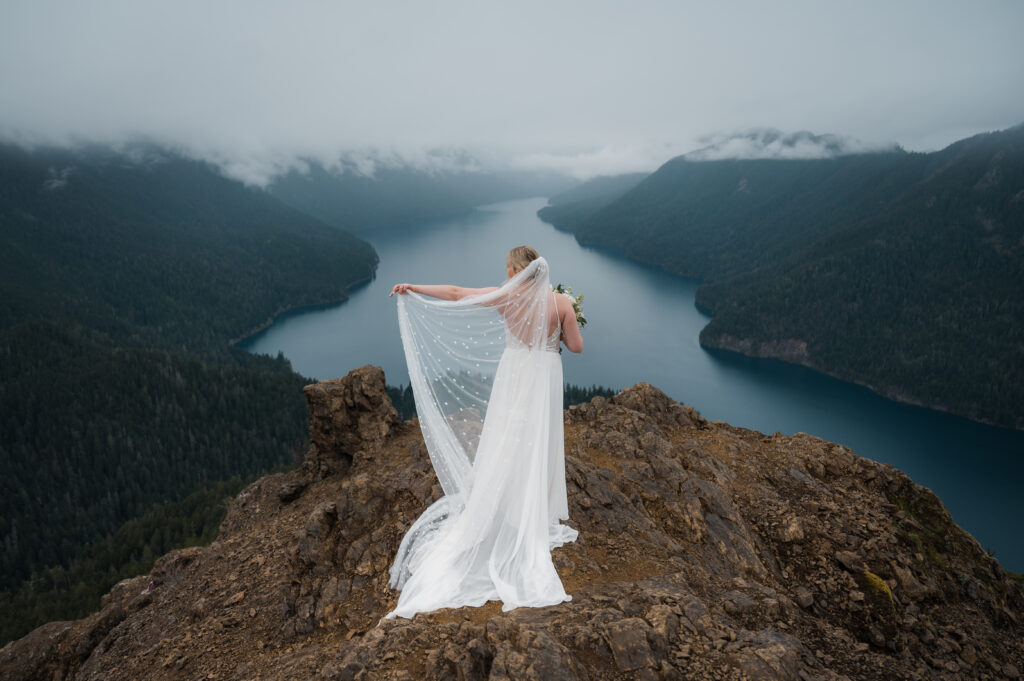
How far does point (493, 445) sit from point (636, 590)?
7.38ft

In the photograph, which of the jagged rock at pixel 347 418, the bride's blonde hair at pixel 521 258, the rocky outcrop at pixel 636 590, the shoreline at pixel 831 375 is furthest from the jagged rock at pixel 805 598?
the shoreline at pixel 831 375

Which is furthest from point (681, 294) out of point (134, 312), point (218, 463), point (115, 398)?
point (134, 312)

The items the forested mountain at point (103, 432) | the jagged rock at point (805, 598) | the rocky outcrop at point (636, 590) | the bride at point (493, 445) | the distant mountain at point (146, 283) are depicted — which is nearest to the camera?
the rocky outcrop at point (636, 590)

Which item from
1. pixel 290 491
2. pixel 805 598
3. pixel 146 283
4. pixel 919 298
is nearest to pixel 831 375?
pixel 919 298

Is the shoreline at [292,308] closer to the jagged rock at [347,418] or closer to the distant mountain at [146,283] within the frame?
the distant mountain at [146,283]

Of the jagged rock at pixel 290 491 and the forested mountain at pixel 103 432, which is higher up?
the jagged rock at pixel 290 491

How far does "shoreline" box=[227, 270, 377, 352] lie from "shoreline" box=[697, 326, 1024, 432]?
354 ft

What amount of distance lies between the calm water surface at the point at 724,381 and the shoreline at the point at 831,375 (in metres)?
1.55

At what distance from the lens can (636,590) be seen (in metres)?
5.37

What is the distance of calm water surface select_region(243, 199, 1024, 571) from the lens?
6856cm

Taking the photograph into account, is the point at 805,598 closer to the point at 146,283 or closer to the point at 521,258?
the point at 521,258

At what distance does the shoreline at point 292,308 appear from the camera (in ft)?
484

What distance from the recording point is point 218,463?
83.8m

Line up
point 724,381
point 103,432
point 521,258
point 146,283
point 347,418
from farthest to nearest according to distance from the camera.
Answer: point 146,283 → point 724,381 → point 103,432 → point 347,418 → point 521,258
